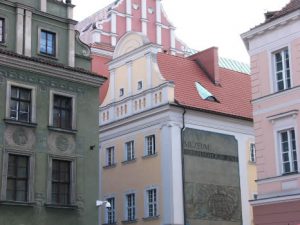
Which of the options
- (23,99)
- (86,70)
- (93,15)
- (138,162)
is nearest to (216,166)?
(138,162)

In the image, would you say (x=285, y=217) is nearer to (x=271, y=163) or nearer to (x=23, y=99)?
(x=271, y=163)

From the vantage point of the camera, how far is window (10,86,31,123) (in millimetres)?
24000

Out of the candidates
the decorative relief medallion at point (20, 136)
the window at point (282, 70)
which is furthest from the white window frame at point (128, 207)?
the window at point (282, 70)

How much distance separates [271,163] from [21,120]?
9510 millimetres

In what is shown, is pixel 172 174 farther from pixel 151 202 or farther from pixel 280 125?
pixel 280 125

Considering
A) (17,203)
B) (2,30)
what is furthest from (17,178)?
(2,30)

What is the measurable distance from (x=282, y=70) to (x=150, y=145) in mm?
10887

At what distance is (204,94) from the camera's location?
113 feet

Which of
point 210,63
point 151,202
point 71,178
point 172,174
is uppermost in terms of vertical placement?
point 210,63

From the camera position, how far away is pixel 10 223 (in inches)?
885

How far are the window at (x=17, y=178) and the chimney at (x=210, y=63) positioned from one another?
51.8 ft

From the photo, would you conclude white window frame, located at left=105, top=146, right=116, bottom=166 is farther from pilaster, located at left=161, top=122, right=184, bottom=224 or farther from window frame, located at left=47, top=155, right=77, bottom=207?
window frame, located at left=47, top=155, right=77, bottom=207

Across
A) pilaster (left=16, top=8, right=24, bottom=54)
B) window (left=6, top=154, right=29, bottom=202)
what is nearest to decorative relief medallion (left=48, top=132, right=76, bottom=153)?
window (left=6, top=154, right=29, bottom=202)

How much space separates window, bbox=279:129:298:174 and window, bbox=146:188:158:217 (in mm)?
10183
